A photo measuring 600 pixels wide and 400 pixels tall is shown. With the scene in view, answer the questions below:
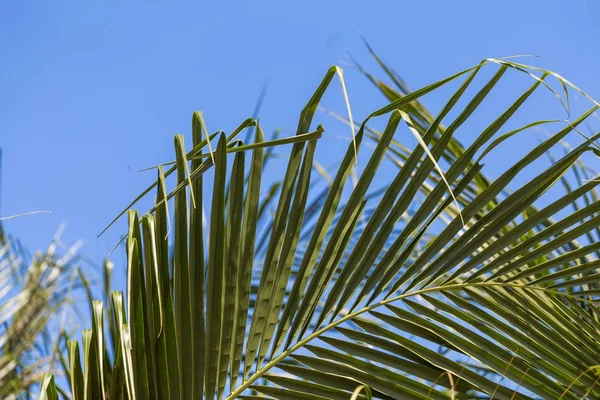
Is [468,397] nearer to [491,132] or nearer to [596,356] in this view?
[596,356]

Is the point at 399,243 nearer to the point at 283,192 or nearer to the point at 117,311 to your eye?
the point at 283,192

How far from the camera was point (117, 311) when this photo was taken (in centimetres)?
A: 81

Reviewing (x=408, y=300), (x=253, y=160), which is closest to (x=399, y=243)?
(x=408, y=300)

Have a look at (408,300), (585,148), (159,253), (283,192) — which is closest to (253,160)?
(283,192)

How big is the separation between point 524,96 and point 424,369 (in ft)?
1.14

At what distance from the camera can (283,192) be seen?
0.87 metres

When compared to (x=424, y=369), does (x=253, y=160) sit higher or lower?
higher

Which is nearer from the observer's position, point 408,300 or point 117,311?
point 117,311

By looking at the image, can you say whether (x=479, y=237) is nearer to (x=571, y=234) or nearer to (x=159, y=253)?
(x=571, y=234)

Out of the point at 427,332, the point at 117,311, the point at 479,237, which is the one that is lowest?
the point at 117,311

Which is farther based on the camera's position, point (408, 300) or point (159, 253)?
point (408, 300)

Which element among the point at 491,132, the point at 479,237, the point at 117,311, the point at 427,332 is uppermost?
the point at 491,132

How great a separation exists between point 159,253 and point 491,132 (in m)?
0.41

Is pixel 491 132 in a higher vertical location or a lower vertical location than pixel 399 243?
higher
